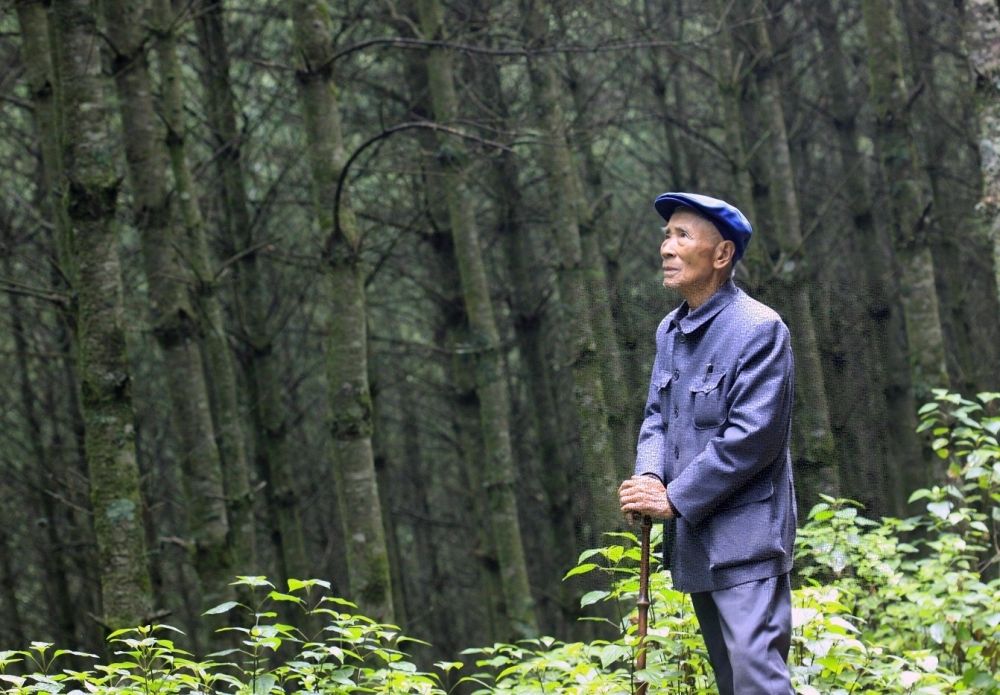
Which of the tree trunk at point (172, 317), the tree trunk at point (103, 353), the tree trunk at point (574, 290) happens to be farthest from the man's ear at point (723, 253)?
the tree trunk at point (172, 317)

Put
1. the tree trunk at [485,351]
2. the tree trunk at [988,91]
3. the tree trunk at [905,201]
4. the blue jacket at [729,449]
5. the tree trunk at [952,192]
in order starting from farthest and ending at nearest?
the tree trunk at [952,192] → the tree trunk at [485,351] → the tree trunk at [905,201] → the tree trunk at [988,91] → the blue jacket at [729,449]

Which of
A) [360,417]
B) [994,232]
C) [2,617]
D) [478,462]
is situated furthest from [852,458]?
[2,617]

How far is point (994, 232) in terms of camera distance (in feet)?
24.1

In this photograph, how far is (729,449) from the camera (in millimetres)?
3854

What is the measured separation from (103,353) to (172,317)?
9.86 ft

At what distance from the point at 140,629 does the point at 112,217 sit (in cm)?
267

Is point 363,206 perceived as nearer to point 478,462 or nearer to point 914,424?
point 478,462

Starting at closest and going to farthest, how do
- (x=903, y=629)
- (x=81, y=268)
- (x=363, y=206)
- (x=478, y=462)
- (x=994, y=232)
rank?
(x=81, y=268) < (x=903, y=629) < (x=994, y=232) < (x=478, y=462) < (x=363, y=206)

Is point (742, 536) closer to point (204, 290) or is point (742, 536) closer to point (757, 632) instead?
point (757, 632)

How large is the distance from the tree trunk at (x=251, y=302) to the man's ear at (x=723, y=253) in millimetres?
8984

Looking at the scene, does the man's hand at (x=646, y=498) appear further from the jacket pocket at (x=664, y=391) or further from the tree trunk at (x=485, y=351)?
the tree trunk at (x=485, y=351)

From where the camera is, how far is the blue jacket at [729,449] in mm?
3865

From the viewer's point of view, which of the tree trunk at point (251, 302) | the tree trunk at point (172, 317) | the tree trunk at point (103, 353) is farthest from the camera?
the tree trunk at point (251, 302)

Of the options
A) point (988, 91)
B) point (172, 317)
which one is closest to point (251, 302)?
point (172, 317)
